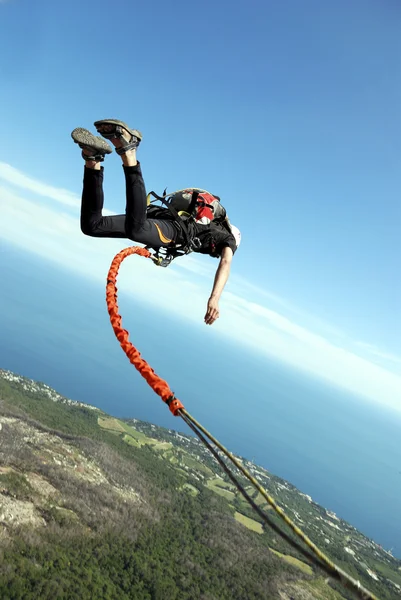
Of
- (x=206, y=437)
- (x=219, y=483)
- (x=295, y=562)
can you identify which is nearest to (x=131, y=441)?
(x=219, y=483)

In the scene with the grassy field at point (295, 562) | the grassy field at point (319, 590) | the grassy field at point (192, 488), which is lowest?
the grassy field at point (192, 488)

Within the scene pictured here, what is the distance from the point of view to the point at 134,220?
3877 mm

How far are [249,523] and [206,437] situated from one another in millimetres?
80958

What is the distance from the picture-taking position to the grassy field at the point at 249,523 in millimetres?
69875

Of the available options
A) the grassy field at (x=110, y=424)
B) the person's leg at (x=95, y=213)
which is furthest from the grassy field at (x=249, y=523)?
the person's leg at (x=95, y=213)

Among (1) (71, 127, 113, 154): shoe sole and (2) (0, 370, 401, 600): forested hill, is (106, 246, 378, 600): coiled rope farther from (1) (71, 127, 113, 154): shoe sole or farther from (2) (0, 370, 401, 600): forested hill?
(2) (0, 370, 401, 600): forested hill

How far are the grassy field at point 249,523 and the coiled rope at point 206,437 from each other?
77.8 metres

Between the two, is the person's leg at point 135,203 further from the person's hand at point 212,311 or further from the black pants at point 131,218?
the person's hand at point 212,311

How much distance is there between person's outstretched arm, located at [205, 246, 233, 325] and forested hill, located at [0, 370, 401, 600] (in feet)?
164

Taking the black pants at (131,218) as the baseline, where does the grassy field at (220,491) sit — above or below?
below

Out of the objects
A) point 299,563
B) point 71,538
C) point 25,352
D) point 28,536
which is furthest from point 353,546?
point 25,352

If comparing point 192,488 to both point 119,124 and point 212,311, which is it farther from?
point 119,124

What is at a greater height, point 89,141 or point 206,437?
point 89,141

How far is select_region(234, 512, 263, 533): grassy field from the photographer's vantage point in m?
69.9
